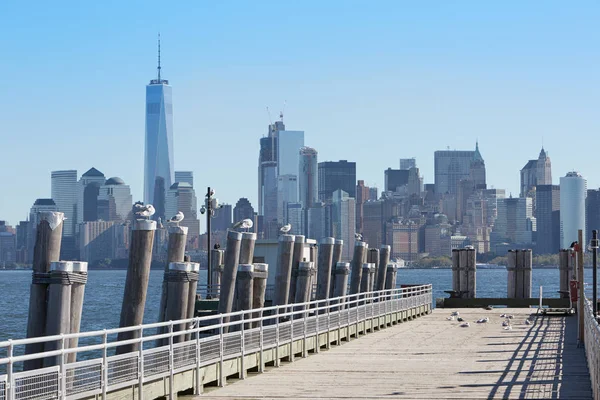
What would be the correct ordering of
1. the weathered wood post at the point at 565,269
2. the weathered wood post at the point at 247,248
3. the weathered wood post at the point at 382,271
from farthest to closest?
the weathered wood post at the point at 565,269, the weathered wood post at the point at 382,271, the weathered wood post at the point at 247,248

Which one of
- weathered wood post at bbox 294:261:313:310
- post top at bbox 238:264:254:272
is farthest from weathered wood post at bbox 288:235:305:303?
post top at bbox 238:264:254:272

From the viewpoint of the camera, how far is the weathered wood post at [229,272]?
3344cm

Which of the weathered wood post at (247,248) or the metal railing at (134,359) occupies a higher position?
the weathered wood post at (247,248)

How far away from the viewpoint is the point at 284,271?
37719 mm

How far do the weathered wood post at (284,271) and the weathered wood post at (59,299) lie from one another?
662 inches

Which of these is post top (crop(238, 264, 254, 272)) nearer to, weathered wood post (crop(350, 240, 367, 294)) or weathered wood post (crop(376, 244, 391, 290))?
weathered wood post (crop(350, 240, 367, 294))

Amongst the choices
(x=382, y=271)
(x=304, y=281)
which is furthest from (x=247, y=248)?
(x=382, y=271)

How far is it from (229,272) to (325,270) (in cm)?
1236

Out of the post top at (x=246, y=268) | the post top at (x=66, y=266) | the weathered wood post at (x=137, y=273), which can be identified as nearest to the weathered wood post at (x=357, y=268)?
the post top at (x=246, y=268)

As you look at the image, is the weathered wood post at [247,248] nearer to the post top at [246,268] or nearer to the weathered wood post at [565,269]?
the post top at [246,268]

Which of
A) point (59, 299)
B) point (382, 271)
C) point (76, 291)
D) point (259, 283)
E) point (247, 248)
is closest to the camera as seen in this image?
point (59, 299)

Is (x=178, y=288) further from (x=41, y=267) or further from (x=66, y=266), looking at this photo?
(x=66, y=266)

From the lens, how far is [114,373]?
18.1m

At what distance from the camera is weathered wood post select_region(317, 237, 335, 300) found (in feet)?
149
